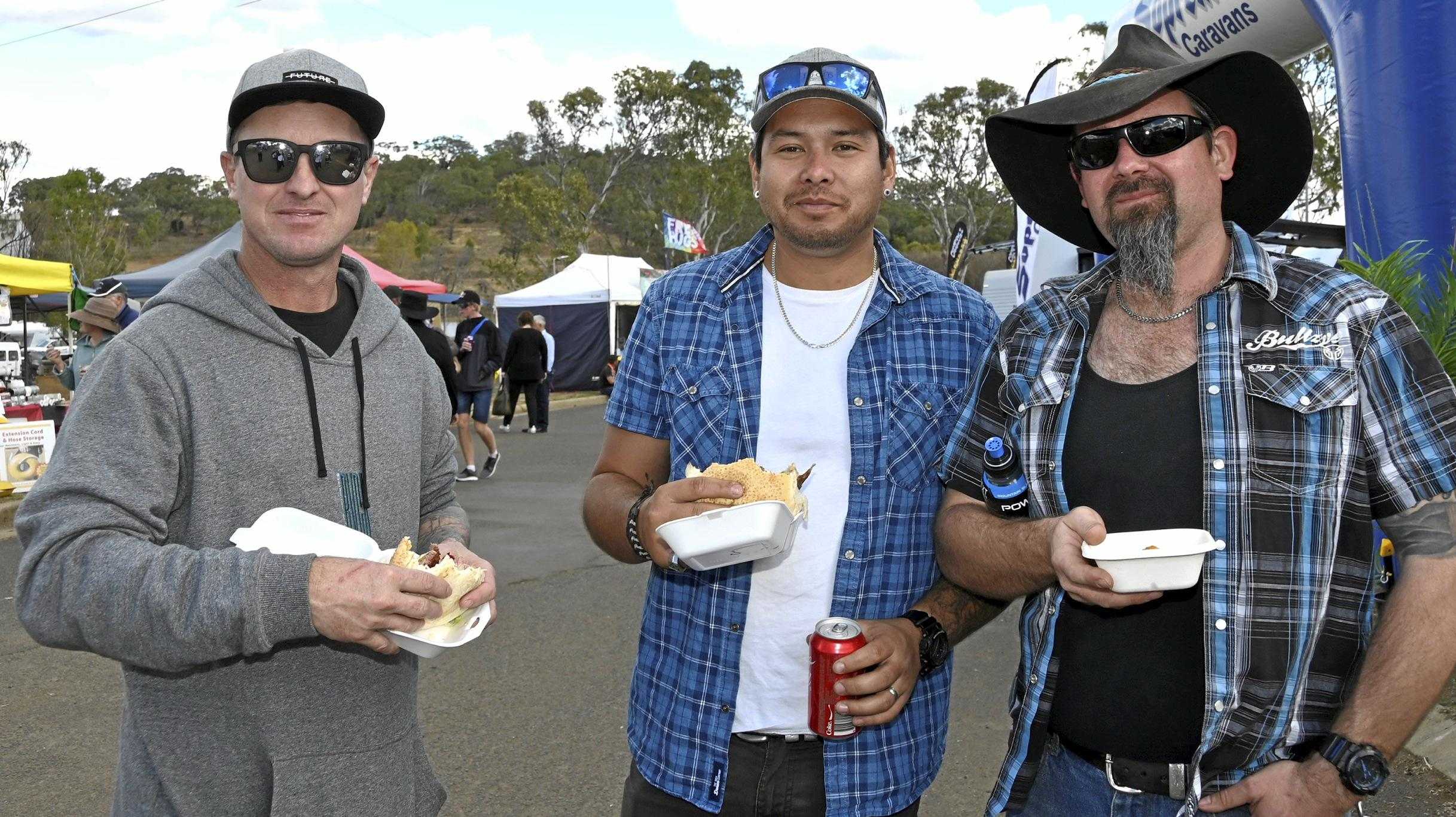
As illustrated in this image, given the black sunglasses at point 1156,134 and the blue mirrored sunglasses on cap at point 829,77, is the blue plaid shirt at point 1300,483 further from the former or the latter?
the blue mirrored sunglasses on cap at point 829,77

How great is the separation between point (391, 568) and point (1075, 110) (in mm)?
1705

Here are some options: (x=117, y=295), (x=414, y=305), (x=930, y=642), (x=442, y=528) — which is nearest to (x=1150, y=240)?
(x=930, y=642)

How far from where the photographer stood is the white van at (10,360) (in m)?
20.5

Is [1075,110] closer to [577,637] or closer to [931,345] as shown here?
[931,345]

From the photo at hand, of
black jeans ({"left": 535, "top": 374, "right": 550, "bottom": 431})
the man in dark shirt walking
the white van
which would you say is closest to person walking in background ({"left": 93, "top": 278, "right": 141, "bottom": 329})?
the man in dark shirt walking

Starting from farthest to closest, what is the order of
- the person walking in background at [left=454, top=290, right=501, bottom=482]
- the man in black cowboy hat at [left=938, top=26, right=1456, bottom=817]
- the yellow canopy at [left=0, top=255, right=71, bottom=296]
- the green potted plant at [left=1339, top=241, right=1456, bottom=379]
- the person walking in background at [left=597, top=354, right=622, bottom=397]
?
the person walking in background at [left=597, top=354, right=622, bottom=397]
the yellow canopy at [left=0, top=255, right=71, bottom=296]
the person walking in background at [left=454, top=290, right=501, bottom=482]
the green potted plant at [left=1339, top=241, right=1456, bottom=379]
the man in black cowboy hat at [left=938, top=26, right=1456, bottom=817]

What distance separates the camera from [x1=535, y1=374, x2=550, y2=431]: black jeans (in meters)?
17.5

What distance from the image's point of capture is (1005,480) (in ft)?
7.66

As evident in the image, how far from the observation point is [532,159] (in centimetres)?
8144

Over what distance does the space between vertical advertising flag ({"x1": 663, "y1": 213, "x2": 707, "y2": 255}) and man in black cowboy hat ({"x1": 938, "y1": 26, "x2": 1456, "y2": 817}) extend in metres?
31.2

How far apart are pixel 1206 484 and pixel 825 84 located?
4.12 ft

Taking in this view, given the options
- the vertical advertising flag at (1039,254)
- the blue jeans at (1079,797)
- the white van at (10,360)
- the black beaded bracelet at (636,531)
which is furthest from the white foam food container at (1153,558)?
the white van at (10,360)

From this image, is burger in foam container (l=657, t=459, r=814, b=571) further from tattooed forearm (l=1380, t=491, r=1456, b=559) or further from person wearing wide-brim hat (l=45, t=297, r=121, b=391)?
person wearing wide-brim hat (l=45, t=297, r=121, b=391)

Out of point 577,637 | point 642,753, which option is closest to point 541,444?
point 577,637
